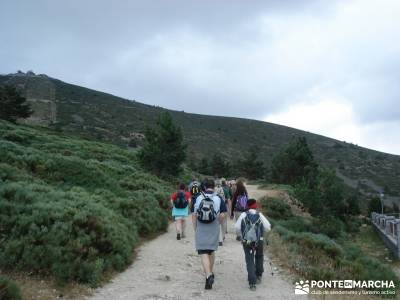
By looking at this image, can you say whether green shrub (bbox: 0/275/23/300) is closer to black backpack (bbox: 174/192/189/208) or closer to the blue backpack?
black backpack (bbox: 174/192/189/208)

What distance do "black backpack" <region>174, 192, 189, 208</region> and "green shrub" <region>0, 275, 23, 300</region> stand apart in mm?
6592

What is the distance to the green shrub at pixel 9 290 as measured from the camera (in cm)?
551

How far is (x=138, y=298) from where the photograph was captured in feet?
22.0

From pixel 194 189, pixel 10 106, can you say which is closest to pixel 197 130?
pixel 10 106

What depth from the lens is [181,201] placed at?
12.1 meters

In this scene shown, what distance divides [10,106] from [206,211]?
40.8 m

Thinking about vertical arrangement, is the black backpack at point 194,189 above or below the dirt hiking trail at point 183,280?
above

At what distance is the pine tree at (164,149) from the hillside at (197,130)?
29.4 m

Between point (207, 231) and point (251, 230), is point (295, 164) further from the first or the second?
point (207, 231)

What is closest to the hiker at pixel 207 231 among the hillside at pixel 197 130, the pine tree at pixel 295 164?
the pine tree at pixel 295 164

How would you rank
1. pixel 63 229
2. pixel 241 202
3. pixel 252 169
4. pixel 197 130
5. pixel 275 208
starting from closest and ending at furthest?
pixel 63 229 → pixel 241 202 → pixel 275 208 → pixel 252 169 → pixel 197 130

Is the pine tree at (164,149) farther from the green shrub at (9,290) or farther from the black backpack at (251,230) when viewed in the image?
the green shrub at (9,290)

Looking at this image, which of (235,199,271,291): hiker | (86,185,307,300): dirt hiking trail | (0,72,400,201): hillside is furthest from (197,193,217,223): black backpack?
(0,72,400,201): hillside

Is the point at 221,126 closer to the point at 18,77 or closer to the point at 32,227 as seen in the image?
the point at 18,77
